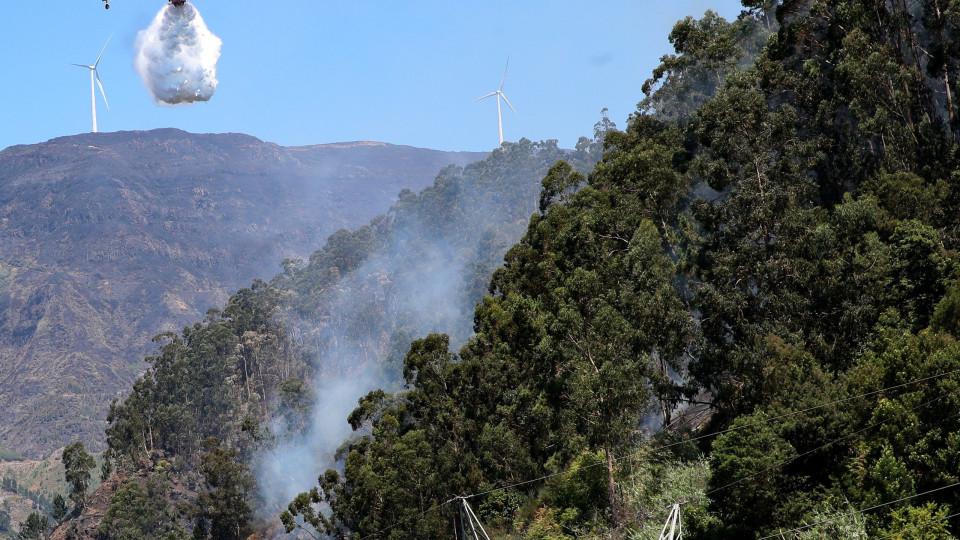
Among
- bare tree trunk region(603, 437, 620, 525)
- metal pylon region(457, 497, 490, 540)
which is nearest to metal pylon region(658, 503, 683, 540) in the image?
bare tree trunk region(603, 437, 620, 525)

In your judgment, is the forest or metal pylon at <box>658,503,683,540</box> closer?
metal pylon at <box>658,503,683,540</box>

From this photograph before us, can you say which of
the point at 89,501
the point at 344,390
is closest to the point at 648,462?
the point at 89,501

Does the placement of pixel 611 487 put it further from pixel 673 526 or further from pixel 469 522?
pixel 673 526

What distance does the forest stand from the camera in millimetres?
35344

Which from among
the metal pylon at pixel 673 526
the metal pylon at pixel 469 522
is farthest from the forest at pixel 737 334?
the metal pylon at pixel 673 526

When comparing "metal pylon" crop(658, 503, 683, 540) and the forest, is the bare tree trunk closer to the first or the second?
the forest

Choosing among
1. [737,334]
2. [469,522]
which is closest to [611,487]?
[469,522]

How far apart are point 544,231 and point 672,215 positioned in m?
9.94

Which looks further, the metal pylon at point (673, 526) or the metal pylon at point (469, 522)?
the metal pylon at point (469, 522)

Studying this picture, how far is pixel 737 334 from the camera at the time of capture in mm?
44562

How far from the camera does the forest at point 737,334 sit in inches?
1391

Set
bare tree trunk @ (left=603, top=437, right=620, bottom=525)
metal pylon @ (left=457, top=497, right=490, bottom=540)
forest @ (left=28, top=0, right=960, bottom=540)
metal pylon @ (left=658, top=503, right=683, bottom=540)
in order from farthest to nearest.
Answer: bare tree trunk @ (left=603, top=437, right=620, bottom=525), metal pylon @ (left=457, top=497, right=490, bottom=540), forest @ (left=28, top=0, right=960, bottom=540), metal pylon @ (left=658, top=503, right=683, bottom=540)

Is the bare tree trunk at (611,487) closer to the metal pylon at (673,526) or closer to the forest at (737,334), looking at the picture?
the forest at (737,334)

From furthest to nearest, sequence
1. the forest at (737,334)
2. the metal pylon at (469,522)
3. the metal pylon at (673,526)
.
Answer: the metal pylon at (469,522) < the forest at (737,334) < the metal pylon at (673,526)
